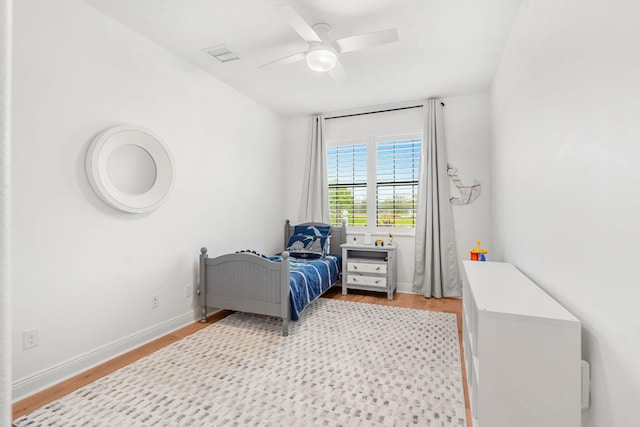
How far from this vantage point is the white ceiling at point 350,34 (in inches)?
88.0

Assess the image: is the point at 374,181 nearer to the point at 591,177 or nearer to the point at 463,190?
the point at 463,190

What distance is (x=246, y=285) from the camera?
289cm

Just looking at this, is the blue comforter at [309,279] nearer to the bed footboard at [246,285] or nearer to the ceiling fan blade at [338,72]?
the bed footboard at [246,285]

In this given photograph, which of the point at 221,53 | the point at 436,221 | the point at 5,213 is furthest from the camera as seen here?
the point at 436,221

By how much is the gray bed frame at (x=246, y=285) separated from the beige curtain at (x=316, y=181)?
1.85m

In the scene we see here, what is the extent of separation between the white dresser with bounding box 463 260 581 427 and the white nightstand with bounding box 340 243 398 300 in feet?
8.08

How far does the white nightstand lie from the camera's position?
3.87m

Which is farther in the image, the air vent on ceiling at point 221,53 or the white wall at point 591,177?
the air vent on ceiling at point 221,53

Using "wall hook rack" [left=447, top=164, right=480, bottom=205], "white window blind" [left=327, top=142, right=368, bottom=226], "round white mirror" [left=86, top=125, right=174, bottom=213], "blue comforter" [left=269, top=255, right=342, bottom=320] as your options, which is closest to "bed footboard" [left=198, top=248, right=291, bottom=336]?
"blue comforter" [left=269, top=255, right=342, bottom=320]

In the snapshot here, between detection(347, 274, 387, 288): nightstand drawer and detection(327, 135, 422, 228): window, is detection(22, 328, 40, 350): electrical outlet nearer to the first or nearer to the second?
detection(347, 274, 387, 288): nightstand drawer

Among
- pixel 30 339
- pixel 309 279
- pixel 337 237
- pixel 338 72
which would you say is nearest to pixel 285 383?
pixel 309 279

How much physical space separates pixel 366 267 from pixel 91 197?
2.92m

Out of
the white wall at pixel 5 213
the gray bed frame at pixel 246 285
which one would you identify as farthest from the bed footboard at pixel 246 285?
the white wall at pixel 5 213

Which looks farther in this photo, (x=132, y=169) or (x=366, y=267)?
(x=366, y=267)
